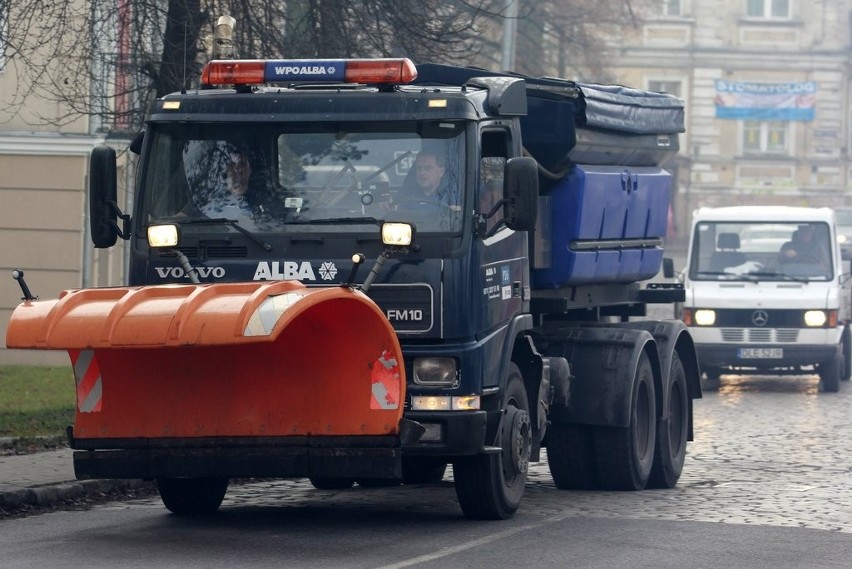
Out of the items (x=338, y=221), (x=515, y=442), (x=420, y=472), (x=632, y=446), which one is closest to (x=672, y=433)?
(x=632, y=446)

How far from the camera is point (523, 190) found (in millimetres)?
9891

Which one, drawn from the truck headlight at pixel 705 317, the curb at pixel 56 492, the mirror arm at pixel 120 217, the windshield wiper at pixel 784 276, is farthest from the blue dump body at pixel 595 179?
the windshield wiper at pixel 784 276

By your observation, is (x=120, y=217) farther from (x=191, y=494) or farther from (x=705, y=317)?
(x=705, y=317)

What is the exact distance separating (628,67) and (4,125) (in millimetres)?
48437

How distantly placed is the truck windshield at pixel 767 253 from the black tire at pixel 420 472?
9.73 m

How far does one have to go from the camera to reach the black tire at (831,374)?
72.3 feet

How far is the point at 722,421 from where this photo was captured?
60.7ft

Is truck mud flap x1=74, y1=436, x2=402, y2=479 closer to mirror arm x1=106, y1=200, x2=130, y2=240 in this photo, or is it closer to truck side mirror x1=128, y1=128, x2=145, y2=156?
mirror arm x1=106, y1=200, x2=130, y2=240

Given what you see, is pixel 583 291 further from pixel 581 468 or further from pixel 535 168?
pixel 535 168

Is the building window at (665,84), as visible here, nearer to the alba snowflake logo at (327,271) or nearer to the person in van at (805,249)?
the person in van at (805,249)

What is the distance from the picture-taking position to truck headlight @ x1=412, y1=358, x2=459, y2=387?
31.5ft

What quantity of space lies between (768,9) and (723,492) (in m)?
59.6

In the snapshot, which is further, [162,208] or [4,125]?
[4,125]

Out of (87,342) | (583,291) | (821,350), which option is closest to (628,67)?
(821,350)
